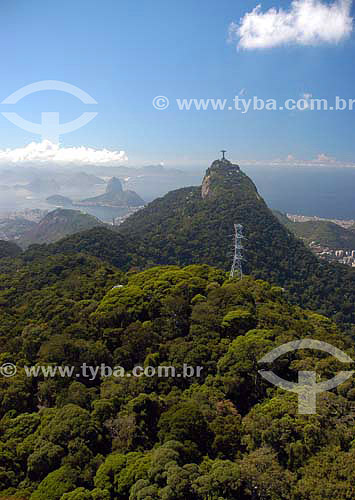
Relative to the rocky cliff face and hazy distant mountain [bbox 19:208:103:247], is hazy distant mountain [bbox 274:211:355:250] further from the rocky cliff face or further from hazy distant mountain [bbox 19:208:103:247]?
hazy distant mountain [bbox 19:208:103:247]

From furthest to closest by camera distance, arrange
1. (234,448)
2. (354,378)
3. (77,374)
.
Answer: (77,374) < (354,378) < (234,448)

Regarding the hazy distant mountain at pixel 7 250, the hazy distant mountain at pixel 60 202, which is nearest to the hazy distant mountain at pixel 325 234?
the hazy distant mountain at pixel 7 250

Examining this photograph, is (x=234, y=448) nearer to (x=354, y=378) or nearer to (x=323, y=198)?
(x=354, y=378)

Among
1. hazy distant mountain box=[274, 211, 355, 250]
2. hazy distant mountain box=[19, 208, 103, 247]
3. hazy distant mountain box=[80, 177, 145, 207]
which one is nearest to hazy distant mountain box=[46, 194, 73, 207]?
hazy distant mountain box=[80, 177, 145, 207]

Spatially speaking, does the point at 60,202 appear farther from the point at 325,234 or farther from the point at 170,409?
the point at 170,409

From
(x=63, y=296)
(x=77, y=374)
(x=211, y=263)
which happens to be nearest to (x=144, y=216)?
(x=211, y=263)

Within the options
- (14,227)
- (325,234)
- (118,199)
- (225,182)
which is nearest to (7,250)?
(225,182)
